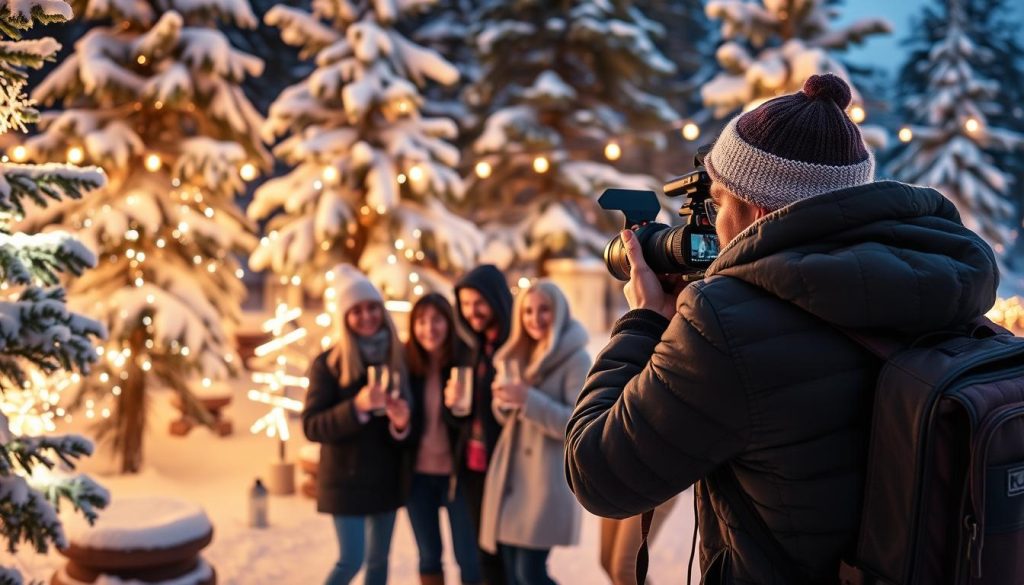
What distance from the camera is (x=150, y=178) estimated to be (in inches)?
334

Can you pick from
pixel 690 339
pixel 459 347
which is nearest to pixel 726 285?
pixel 690 339

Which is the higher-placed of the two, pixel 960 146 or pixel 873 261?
pixel 873 261

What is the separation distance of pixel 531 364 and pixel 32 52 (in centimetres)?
270

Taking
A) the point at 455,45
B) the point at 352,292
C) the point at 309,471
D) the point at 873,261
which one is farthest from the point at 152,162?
the point at 455,45

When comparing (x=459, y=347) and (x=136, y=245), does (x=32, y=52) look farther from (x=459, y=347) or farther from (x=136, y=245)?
(x=136, y=245)

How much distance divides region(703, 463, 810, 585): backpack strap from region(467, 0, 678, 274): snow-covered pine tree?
11.4 m

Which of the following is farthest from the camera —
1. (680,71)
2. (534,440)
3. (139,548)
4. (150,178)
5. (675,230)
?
(680,71)

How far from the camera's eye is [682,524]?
6.77 m

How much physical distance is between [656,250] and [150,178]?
7.51 metres

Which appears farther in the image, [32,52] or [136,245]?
[136,245]

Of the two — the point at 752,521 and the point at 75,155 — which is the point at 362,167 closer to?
the point at 75,155

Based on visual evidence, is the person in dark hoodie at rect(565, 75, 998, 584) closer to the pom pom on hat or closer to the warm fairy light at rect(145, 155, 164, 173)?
the pom pom on hat

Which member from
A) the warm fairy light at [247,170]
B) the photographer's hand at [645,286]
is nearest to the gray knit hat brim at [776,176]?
the photographer's hand at [645,286]

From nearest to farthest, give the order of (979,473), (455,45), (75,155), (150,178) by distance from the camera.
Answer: (979,473), (75,155), (150,178), (455,45)
